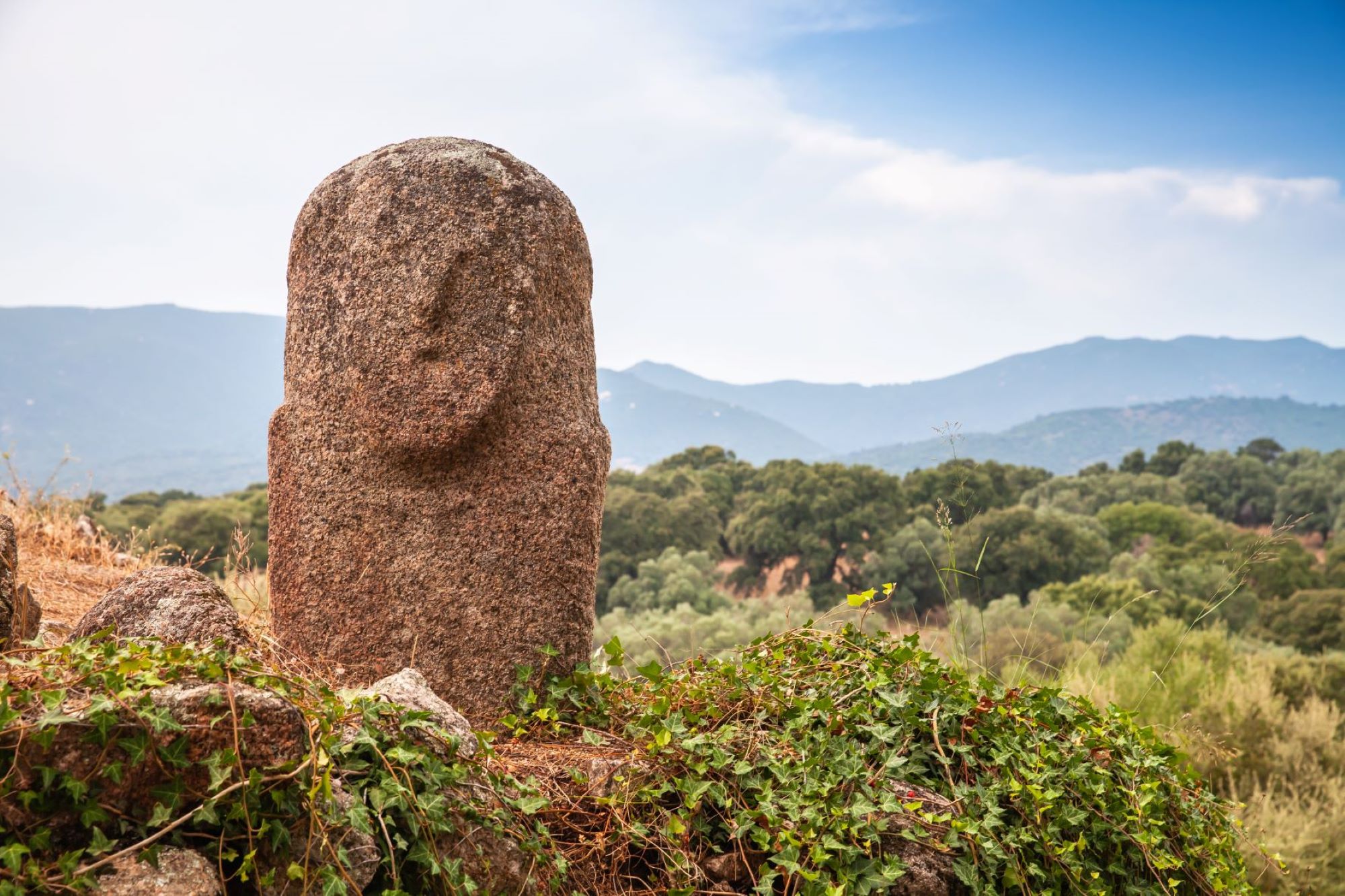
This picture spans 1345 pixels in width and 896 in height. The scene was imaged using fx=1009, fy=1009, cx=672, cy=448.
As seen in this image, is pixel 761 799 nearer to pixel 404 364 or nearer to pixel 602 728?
pixel 602 728

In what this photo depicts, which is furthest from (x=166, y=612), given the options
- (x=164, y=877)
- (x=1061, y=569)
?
(x=1061, y=569)

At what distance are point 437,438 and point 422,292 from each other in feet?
2.17

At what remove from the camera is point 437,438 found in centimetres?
458

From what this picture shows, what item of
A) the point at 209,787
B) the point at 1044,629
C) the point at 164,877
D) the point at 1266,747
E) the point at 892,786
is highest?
the point at 209,787

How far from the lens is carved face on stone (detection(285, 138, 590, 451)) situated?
4586 mm

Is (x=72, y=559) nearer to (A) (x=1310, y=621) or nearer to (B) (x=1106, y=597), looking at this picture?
(B) (x=1106, y=597)

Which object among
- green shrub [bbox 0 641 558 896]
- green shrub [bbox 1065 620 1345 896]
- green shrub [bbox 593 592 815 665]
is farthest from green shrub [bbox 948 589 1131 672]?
green shrub [bbox 0 641 558 896]

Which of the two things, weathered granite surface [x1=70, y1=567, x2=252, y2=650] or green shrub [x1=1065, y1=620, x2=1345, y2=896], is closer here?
weathered granite surface [x1=70, y1=567, x2=252, y2=650]

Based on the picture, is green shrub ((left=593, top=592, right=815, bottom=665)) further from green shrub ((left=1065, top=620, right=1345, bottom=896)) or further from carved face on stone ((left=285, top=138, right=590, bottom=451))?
carved face on stone ((left=285, top=138, right=590, bottom=451))

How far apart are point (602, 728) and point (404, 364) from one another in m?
1.88

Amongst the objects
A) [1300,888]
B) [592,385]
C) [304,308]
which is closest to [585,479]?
[592,385]

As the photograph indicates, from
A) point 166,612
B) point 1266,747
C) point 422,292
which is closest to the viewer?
point 166,612

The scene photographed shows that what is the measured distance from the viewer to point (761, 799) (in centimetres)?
363

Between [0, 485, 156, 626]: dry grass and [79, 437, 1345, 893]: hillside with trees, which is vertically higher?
[0, 485, 156, 626]: dry grass
